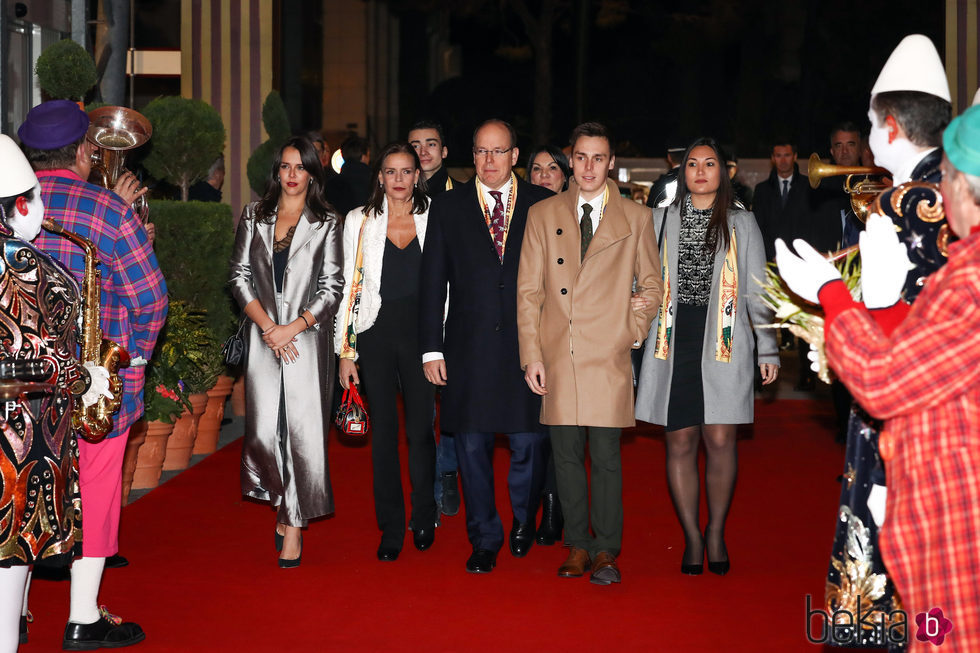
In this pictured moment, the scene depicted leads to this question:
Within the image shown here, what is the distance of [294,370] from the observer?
484cm

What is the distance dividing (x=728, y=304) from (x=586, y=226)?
0.61 m

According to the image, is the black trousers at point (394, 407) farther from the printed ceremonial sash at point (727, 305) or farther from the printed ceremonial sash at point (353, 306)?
the printed ceremonial sash at point (727, 305)

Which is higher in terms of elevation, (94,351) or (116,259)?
(116,259)

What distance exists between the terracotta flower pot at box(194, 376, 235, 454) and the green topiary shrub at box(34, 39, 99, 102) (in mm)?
1901

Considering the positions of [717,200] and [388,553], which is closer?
[717,200]

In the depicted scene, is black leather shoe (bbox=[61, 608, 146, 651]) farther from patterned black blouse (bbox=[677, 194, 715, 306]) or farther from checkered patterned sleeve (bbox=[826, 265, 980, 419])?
checkered patterned sleeve (bbox=[826, 265, 980, 419])

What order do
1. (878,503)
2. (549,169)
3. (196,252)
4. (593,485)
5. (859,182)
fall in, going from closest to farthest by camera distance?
(878,503), (859,182), (593,485), (549,169), (196,252)

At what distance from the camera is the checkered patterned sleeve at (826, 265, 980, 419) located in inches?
80.8

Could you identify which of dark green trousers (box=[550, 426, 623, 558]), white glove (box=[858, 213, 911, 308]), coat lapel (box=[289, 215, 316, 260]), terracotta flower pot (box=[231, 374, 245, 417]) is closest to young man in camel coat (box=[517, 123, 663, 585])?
dark green trousers (box=[550, 426, 623, 558])

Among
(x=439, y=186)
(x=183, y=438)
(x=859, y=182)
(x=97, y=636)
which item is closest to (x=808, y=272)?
(x=859, y=182)

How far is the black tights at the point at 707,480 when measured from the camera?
15.5 feet

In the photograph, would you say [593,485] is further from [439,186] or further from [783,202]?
[783,202]

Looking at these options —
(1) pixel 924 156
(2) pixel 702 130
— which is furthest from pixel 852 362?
(2) pixel 702 130

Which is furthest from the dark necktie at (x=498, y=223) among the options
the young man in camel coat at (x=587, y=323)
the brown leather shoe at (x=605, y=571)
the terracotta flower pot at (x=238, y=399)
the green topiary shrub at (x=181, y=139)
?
the terracotta flower pot at (x=238, y=399)
